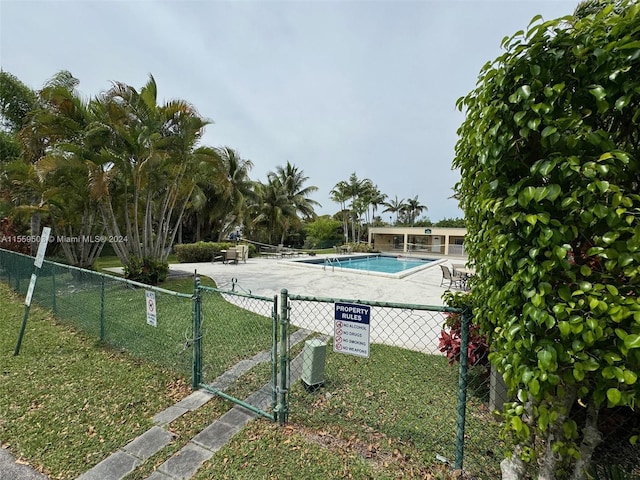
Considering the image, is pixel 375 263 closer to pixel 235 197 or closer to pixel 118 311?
pixel 235 197

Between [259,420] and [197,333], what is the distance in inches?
47.7

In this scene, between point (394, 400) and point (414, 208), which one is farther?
point (414, 208)

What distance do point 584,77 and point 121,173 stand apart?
35.4ft

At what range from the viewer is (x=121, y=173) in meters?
9.14

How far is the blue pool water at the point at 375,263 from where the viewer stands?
18406 mm

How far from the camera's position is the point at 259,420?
9.82 feet

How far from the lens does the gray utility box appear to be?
3459mm

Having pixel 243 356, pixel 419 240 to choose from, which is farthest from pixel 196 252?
pixel 419 240

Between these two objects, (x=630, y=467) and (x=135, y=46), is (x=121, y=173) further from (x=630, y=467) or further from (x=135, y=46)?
(x=630, y=467)

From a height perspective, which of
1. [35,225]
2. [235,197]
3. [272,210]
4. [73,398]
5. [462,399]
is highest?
[235,197]

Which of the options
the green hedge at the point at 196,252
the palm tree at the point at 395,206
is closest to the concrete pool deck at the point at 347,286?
the green hedge at the point at 196,252

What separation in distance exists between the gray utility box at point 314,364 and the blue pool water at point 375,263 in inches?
536

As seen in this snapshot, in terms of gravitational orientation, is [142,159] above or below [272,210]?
below

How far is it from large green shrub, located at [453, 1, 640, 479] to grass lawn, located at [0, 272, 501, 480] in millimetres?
1244
